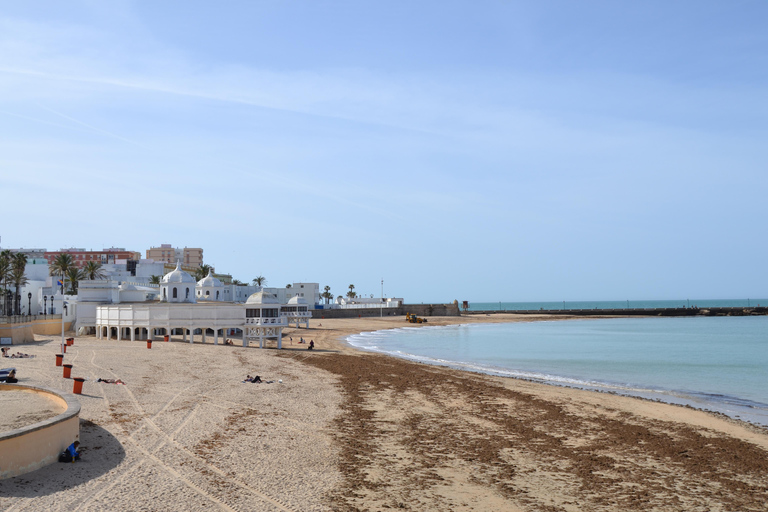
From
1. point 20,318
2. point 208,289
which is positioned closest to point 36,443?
point 20,318

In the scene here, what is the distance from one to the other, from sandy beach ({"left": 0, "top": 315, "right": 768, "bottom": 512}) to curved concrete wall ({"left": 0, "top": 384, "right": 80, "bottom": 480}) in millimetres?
276

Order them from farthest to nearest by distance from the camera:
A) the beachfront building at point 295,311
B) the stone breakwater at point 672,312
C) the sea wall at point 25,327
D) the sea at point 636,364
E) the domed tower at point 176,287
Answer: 1. the stone breakwater at point 672,312
2. the beachfront building at point 295,311
3. the domed tower at point 176,287
4. the sea wall at point 25,327
5. the sea at point 636,364

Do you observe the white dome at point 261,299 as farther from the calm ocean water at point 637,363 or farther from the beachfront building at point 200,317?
the calm ocean water at point 637,363

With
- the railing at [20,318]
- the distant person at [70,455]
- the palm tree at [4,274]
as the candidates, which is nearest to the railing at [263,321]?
the railing at [20,318]

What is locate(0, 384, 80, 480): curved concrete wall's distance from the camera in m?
12.9

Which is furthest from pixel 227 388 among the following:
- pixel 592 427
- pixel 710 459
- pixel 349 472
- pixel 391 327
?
pixel 391 327

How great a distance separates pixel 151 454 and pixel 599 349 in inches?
2139

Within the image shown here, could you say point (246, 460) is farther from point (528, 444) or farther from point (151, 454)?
point (528, 444)

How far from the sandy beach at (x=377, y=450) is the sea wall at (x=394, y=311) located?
88.6 meters

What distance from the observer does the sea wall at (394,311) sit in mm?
120500

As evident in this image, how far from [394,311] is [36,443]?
12589 centimetres

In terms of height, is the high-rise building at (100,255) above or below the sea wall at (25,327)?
above

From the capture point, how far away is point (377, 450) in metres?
18.0

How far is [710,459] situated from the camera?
18672mm
